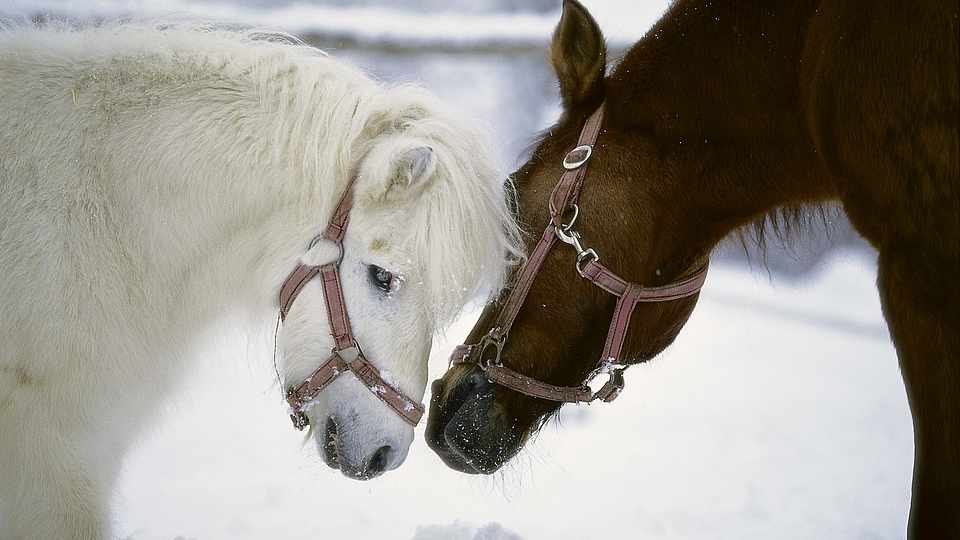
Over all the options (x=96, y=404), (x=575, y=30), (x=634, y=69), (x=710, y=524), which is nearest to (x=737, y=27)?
(x=634, y=69)

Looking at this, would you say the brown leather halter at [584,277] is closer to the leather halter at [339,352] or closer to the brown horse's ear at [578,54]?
the brown horse's ear at [578,54]

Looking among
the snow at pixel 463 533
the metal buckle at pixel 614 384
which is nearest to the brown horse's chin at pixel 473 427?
the metal buckle at pixel 614 384

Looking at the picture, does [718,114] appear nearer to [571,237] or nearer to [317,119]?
[571,237]

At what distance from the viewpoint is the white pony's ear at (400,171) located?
1621mm

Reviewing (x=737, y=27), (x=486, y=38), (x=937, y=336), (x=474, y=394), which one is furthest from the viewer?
(x=486, y=38)

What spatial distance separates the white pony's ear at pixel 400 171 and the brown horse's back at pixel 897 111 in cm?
80

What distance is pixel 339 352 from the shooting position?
1.64m

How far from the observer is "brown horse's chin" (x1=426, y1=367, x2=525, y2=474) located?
5.80 feet

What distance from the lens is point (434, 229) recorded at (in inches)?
64.9

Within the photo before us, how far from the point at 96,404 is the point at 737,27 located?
1684mm

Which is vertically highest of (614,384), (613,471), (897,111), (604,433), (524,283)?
(897,111)

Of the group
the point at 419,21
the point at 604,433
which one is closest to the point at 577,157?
the point at 604,433

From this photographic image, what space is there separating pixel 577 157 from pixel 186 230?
955mm

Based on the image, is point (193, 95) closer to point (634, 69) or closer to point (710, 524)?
point (634, 69)
